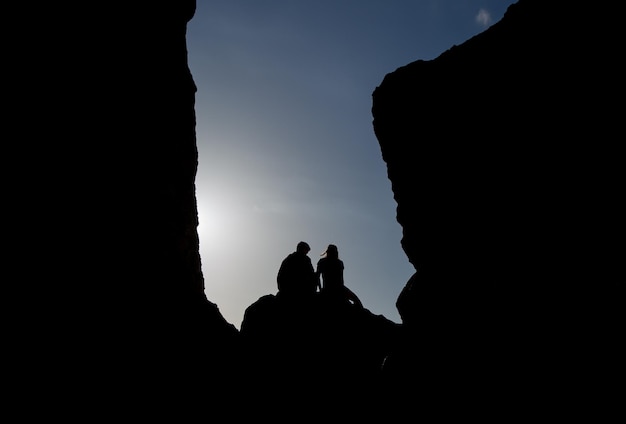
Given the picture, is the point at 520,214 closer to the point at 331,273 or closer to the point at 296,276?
the point at 331,273

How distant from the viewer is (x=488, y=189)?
8445 mm

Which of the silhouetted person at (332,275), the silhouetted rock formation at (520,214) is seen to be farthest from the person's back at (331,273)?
the silhouetted rock formation at (520,214)

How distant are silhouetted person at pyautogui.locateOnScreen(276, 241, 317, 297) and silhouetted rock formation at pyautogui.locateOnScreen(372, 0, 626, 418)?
2.98m

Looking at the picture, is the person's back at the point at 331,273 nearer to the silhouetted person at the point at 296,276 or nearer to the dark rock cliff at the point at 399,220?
the silhouetted person at the point at 296,276

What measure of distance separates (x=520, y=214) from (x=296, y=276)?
6.35 m

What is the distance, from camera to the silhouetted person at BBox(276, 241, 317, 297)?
11.7 m

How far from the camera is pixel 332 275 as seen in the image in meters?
12.0

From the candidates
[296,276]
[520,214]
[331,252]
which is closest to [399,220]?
[331,252]

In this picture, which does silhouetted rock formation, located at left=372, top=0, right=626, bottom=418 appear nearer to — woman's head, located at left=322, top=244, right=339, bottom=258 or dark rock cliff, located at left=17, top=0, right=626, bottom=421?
dark rock cliff, located at left=17, top=0, right=626, bottom=421

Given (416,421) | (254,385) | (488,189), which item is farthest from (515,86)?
(254,385)

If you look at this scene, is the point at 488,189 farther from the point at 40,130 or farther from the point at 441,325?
the point at 40,130

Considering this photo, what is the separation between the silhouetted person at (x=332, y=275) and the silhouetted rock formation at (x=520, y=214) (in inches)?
96.2

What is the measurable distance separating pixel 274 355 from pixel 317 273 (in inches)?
107

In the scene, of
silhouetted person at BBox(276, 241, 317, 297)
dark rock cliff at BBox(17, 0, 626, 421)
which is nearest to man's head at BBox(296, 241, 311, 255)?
silhouetted person at BBox(276, 241, 317, 297)
